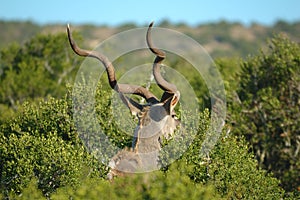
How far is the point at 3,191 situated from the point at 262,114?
10399 mm

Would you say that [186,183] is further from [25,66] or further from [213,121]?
[25,66]

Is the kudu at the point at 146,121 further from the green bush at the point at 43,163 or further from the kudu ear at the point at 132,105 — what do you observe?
the green bush at the point at 43,163

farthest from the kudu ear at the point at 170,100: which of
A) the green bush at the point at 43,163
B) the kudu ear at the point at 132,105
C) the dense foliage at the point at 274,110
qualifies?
the dense foliage at the point at 274,110

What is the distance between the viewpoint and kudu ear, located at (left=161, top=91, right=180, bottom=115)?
12.5 m

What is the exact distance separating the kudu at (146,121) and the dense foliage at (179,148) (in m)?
0.33

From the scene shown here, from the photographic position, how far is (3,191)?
12.3m

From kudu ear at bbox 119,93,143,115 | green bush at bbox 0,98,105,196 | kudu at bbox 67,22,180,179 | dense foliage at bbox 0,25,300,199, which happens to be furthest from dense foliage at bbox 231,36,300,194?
green bush at bbox 0,98,105,196

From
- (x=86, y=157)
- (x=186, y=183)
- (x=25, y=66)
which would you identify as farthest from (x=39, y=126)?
(x=25, y=66)

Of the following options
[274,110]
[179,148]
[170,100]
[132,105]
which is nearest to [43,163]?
[132,105]

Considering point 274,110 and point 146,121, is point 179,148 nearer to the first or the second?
point 146,121

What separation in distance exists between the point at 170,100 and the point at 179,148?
963 millimetres

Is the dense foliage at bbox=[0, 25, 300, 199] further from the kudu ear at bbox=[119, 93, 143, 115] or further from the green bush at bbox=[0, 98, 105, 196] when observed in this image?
the kudu ear at bbox=[119, 93, 143, 115]

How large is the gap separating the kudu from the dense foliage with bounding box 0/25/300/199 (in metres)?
0.33

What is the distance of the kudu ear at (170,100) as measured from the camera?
12.5 metres
